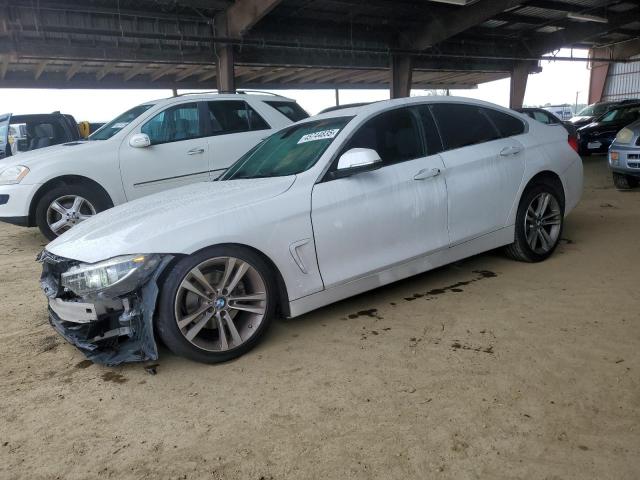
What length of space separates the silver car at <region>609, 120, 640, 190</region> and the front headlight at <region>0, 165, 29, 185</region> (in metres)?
8.79

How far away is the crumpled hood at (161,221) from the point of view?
2.86 meters

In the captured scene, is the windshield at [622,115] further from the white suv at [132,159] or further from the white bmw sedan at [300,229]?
the white bmw sedan at [300,229]

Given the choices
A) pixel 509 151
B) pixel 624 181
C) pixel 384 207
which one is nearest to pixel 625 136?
pixel 624 181

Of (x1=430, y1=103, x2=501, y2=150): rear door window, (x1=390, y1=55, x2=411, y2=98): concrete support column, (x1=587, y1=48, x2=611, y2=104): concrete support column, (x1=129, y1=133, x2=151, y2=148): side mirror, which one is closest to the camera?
(x1=430, y1=103, x2=501, y2=150): rear door window

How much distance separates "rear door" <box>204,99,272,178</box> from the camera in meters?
6.80

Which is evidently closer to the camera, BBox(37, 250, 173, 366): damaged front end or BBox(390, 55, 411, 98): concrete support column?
BBox(37, 250, 173, 366): damaged front end

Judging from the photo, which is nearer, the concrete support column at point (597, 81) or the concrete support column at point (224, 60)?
the concrete support column at point (224, 60)

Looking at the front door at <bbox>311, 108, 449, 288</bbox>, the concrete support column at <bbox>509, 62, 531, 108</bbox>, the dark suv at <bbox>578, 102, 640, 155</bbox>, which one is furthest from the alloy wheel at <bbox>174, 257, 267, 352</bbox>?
the concrete support column at <bbox>509, 62, 531, 108</bbox>

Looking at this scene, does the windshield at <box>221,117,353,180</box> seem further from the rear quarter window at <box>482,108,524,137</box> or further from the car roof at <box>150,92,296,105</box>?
the car roof at <box>150,92,296,105</box>

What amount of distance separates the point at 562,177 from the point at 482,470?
345 cm

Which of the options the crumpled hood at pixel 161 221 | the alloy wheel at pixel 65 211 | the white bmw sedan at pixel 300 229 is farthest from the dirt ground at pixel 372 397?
the alloy wheel at pixel 65 211

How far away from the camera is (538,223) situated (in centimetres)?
448

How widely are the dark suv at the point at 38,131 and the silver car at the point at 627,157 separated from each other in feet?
31.4

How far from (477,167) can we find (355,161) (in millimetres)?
1280
